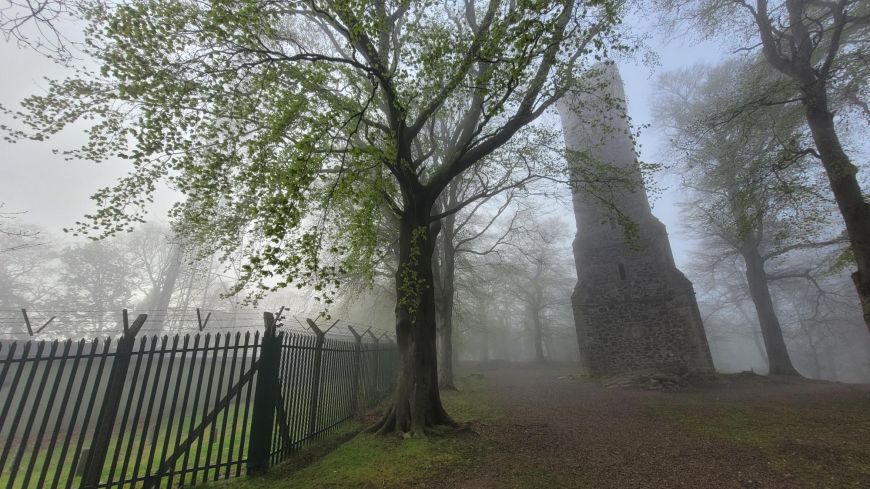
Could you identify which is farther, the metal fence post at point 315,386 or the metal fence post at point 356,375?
the metal fence post at point 356,375

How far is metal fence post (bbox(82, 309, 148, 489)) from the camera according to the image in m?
4.09

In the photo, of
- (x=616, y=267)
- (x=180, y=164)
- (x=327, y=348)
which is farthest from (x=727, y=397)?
(x=180, y=164)

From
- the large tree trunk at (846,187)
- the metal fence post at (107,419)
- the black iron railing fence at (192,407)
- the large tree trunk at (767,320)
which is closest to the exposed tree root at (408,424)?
the black iron railing fence at (192,407)

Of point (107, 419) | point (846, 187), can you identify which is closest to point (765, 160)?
point (846, 187)

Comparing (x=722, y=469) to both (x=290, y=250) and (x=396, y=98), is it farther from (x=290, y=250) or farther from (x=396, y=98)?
(x=396, y=98)

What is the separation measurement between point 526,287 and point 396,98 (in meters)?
32.9

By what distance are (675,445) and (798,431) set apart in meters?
2.64

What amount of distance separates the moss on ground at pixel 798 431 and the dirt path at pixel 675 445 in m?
0.02

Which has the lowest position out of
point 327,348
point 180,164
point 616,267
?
point 327,348

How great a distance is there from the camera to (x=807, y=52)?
9.45m

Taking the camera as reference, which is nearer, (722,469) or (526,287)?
(722,469)

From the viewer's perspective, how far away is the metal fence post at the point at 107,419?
409cm

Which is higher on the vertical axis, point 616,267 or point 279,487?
point 616,267

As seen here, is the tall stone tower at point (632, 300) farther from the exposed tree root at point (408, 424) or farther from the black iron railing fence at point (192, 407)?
the black iron railing fence at point (192, 407)
